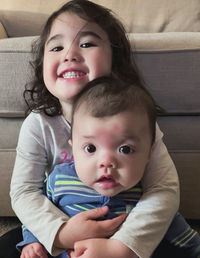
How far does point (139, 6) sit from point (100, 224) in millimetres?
1267

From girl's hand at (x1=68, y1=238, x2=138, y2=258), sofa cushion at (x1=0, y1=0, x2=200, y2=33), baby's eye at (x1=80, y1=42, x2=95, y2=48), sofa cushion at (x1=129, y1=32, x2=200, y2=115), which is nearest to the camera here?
girl's hand at (x1=68, y1=238, x2=138, y2=258)

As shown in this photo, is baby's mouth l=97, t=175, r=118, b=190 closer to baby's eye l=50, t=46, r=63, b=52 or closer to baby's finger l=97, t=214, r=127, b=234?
baby's finger l=97, t=214, r=127, b=234

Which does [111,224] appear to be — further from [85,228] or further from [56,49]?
[56,49]

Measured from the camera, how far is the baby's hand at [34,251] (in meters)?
0.70

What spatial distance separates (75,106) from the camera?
A: 0.70 metres

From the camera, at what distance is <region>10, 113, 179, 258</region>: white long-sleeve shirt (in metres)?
0.66

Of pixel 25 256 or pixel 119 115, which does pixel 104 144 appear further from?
pixel 25 256

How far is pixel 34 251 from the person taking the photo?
0.70 meters

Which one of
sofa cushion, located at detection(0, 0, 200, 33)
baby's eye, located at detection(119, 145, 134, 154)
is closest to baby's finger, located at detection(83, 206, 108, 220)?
baby's eye, located at detection(119, 145, 134, 154)

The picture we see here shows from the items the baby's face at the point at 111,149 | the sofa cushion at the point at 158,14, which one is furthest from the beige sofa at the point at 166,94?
the sofa cushion at the point at 158,14

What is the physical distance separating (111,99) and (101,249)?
0.28m

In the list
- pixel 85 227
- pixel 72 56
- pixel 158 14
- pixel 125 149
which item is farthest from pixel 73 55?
pixel 158 14

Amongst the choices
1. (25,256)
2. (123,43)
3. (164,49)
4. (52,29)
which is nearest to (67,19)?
(52,29)

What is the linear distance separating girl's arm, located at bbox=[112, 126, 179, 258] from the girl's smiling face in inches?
8.5
